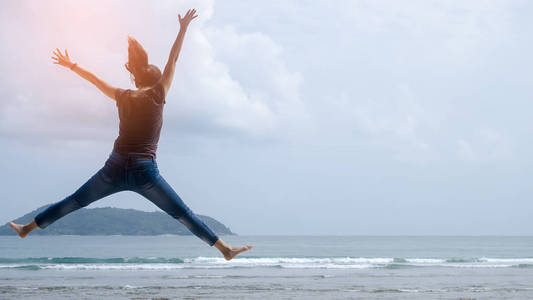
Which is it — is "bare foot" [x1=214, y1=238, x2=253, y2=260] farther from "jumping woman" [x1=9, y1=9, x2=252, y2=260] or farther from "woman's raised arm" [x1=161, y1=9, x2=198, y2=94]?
"woman's raised arm" [x1=161, y1=9, x2=198, y2=94]

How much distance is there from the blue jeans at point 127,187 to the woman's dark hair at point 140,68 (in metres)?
0.42

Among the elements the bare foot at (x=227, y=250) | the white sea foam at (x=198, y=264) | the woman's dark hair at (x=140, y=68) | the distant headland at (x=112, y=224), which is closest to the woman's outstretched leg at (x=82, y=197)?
the woman's dark hair at (x=140, y=68)

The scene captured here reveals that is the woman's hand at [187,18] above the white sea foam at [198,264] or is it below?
above

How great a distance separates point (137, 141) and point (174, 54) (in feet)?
1.70

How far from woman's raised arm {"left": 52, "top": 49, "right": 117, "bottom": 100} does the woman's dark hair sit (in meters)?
0.14

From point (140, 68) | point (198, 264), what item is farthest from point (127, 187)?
point (198, 264)

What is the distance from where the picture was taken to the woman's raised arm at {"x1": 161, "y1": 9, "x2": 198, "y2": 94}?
3.35m

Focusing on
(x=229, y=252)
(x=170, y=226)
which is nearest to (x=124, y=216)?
(x=170, y=226)

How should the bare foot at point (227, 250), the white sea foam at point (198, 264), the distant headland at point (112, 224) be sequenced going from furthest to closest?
the distant headland at point (112, 224)
the white sea foam at point (198, 264)
the bare foot at point (227, 250)

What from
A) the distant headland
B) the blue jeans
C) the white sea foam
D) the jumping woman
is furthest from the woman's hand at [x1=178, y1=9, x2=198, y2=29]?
the distant headland

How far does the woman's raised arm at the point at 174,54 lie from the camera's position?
11.0ft

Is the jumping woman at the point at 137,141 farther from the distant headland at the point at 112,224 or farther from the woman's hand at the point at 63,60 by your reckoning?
the distant headland at the point at 112,224

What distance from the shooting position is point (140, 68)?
11.1ft

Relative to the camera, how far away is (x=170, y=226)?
116m
